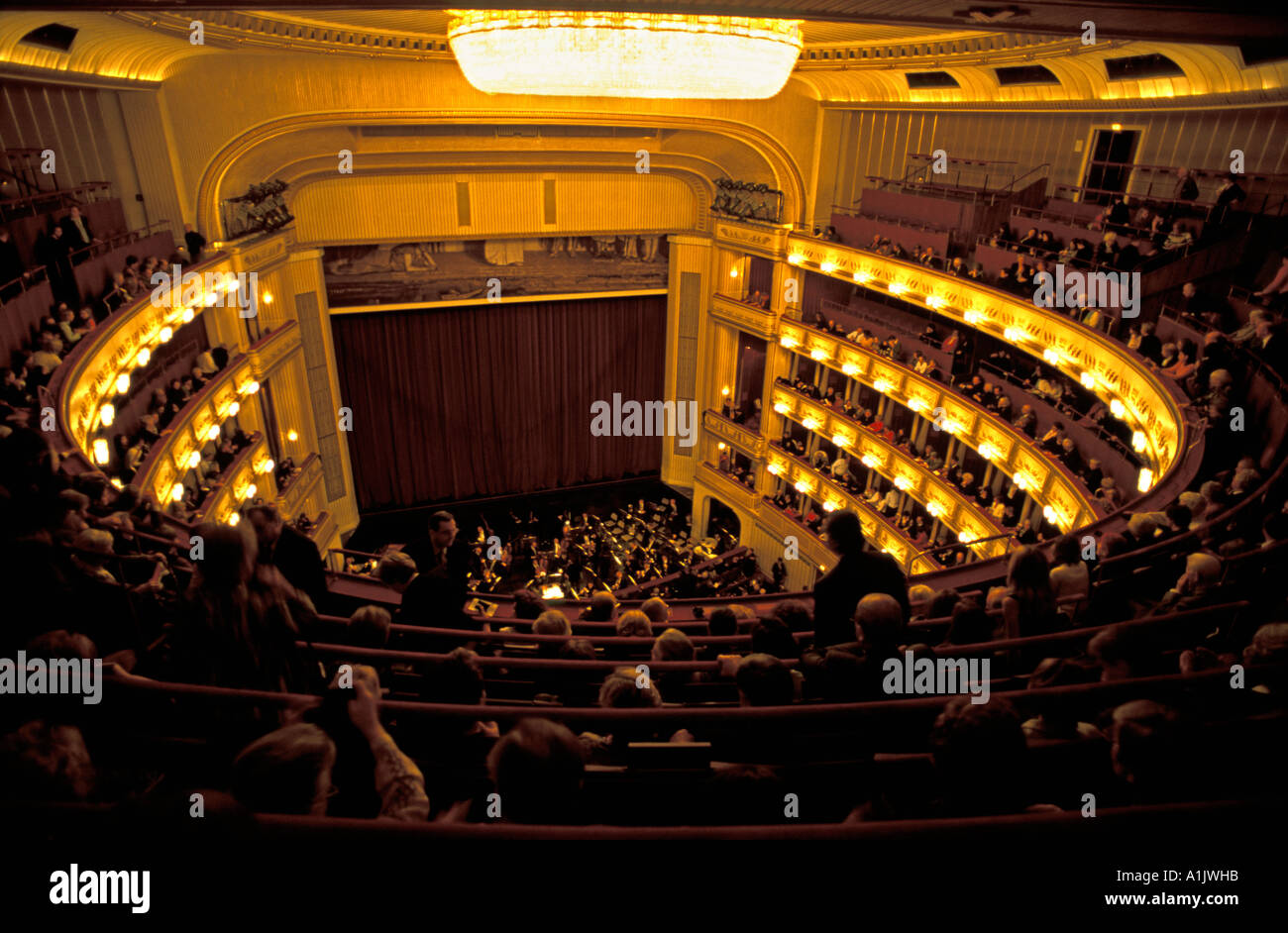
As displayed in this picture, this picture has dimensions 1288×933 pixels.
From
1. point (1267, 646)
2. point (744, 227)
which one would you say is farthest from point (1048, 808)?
point (744, 227)

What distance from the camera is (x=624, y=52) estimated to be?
631cm

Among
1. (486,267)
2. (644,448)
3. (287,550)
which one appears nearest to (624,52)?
(287,550)

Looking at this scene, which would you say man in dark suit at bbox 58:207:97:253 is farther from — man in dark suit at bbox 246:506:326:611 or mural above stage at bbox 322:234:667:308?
mural above stage at bbox 322:234:667:308

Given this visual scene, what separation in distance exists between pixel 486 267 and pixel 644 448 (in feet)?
21.6

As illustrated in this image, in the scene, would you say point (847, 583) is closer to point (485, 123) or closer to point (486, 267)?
point (485, 123)

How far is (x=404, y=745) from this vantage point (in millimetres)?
2844

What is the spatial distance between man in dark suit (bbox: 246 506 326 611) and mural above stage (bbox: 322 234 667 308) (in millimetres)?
13675

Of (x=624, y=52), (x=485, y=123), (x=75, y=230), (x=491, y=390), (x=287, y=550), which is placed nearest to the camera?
(x=287, y=550)

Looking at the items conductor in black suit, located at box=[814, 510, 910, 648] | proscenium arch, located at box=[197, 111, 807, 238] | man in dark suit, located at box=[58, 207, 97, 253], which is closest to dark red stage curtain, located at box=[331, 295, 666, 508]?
proscenium arch, located at box=[197, 111, 807, 238]

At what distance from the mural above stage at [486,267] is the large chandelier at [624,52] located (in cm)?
1029

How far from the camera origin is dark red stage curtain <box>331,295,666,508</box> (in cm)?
1784

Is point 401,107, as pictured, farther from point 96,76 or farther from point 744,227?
point 744,227

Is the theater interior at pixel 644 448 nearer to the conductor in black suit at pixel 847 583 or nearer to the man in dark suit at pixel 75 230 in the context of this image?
the conductor in black suit at pixel 847 583

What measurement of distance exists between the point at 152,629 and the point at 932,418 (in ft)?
41.8
